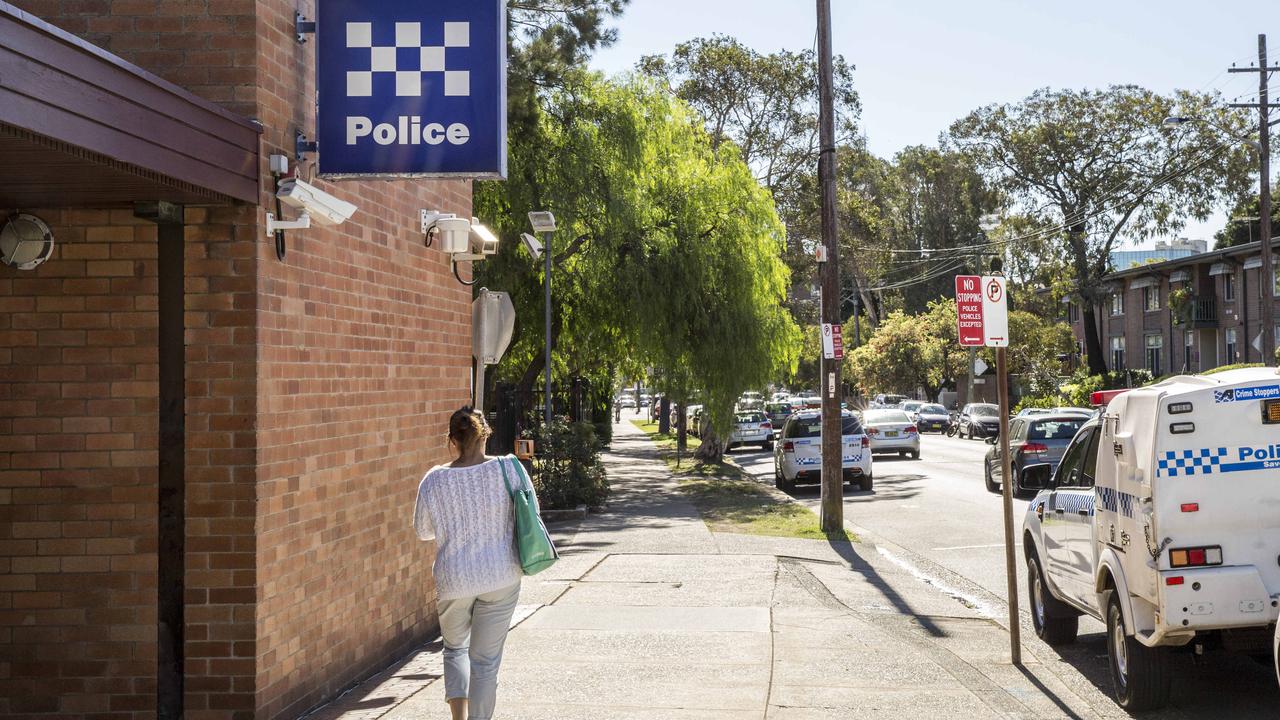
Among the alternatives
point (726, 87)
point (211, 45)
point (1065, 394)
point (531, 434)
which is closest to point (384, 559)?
point (211, 45)

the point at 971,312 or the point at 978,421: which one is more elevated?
the point at 971,312

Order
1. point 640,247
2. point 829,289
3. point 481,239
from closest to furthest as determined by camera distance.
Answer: point 481,239
point 829,289
point 640,247

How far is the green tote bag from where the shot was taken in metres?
5.91

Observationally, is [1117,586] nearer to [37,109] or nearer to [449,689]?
[449,689]

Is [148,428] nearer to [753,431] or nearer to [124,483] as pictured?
[124,483]

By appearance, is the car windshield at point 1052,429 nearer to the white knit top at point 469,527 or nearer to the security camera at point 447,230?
the security camera at point 447,230

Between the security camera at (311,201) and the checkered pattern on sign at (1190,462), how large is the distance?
4.62m

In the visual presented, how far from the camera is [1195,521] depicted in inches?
261

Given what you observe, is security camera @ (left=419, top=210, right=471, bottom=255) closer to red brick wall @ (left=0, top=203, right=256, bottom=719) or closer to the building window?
red brick wall @ (left=0, top=203, right=256, bottom=719)

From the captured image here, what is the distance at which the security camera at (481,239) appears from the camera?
10320mm

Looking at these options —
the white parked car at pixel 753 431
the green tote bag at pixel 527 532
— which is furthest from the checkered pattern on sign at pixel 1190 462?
the white parked car at pixel 753 431

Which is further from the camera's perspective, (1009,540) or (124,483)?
(1009,540)

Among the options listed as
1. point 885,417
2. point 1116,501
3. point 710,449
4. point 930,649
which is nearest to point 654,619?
point 930,649

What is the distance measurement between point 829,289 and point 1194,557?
10.9m
